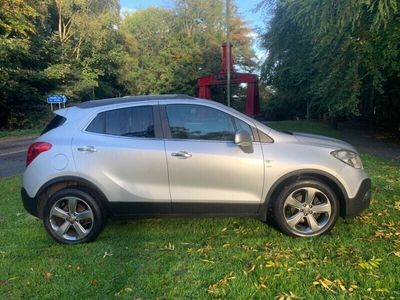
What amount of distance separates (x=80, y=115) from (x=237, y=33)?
208 ft

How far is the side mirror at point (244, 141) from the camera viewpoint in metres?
5.31

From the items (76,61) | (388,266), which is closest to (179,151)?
(388,266)

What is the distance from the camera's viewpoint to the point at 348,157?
5.58 metres

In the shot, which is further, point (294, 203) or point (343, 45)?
point (343, 45)

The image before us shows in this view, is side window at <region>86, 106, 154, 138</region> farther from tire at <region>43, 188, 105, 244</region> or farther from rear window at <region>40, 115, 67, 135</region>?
tire at <region>43, 188, 105, 244</region>

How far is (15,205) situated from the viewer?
786 centimetres

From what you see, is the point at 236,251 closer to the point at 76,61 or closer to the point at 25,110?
the point at 25,110

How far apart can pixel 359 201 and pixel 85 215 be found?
321 centimetres

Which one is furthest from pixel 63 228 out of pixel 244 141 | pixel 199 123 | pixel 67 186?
pixel 244 141

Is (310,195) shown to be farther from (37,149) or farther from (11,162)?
(11,162)

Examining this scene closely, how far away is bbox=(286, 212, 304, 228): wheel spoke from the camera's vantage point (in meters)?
5.41

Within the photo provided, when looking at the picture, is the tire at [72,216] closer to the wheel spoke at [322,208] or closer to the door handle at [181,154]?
the door handle at [181,154]

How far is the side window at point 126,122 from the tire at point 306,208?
1733mm

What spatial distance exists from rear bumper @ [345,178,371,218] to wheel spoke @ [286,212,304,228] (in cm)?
55
